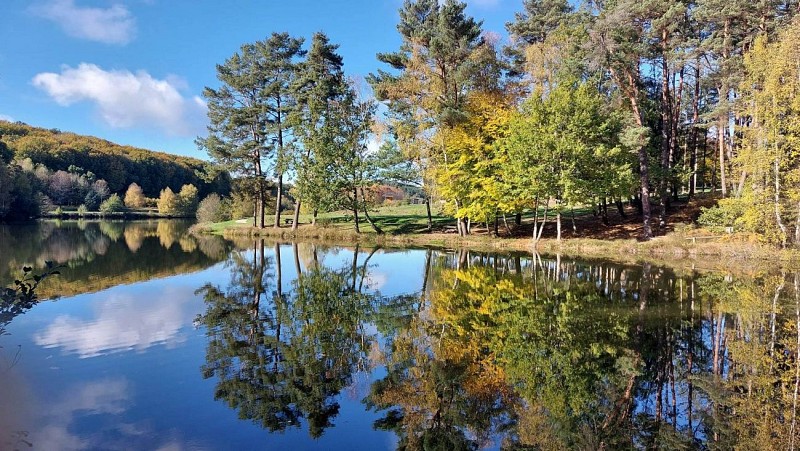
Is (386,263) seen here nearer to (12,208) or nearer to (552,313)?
(552,313)

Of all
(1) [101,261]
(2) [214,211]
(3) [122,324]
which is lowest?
(3) [122,324]

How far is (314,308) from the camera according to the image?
13039 mm

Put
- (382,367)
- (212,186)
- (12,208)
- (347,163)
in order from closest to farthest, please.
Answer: (382,367) → (347,163) → (12,208) → (212,186)

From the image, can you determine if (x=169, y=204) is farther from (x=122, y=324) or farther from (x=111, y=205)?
(x=122, y=324)

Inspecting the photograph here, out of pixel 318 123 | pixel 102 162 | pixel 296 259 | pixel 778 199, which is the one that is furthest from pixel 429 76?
pixel 102 162

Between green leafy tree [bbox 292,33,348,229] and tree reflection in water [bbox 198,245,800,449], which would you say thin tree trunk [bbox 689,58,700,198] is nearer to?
tree reflection in water [bbox 198,245,800,449]

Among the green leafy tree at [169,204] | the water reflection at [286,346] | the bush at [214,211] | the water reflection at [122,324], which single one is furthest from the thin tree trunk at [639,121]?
the green leafy tree at [169,204]

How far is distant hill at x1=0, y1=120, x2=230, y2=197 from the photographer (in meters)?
99.6

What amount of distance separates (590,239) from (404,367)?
24221 mm

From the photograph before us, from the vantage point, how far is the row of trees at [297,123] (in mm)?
36281

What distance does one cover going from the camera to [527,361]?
8.65 m

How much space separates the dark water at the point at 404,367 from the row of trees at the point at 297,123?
68.2 ft

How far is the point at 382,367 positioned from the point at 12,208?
75.8 m

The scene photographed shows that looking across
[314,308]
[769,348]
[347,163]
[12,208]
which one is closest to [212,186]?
[12,208]
